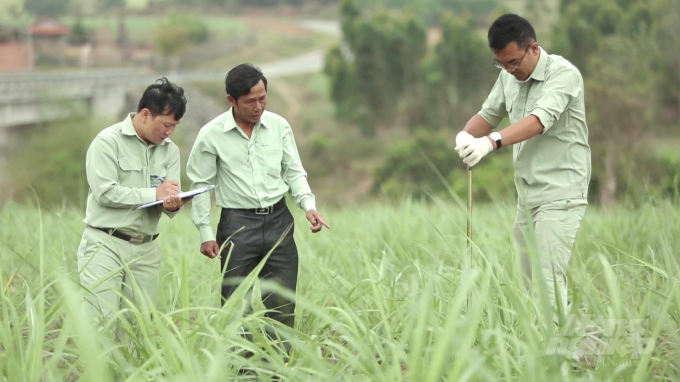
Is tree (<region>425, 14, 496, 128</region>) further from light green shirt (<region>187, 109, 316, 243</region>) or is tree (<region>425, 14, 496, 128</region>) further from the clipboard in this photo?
the clipboard

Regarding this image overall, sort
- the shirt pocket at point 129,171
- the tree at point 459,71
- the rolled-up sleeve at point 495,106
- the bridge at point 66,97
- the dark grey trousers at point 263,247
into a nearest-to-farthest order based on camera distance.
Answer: the shirt pocket at point 129,171
the dark grey trousers at point 263,247
the rolled-up sleeve at point 495,106
the bridge at point 66,97
the tree at point 459,71

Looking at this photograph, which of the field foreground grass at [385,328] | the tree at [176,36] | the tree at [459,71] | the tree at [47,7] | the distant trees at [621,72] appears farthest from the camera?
the tree at [176,36]

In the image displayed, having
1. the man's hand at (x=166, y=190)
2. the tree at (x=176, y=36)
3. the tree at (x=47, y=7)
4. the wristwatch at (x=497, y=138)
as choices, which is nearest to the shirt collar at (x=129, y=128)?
the man's hand at (x=166, y=190)

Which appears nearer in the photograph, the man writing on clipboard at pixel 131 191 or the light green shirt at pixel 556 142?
the man writing on clipboard at pixel 131 191

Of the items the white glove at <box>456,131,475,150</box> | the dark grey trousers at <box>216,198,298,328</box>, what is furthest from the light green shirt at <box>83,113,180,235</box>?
the white glove at <box>456,131,475,150</box>

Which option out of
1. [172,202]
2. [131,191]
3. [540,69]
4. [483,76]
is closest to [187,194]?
[172,202]

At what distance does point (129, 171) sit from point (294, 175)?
2.41ft

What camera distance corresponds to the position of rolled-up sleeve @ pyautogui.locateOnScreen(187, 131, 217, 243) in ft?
12.4

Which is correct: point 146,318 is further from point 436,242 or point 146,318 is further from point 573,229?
point 436,242

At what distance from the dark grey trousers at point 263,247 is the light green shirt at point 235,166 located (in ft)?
0.19

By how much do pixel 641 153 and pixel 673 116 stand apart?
17.9m

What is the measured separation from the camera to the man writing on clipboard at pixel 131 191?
3535 millimetres

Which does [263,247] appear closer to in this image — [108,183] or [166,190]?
[166,190]

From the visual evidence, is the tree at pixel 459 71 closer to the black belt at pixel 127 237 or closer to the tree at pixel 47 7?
the tree at pixel 47 7
